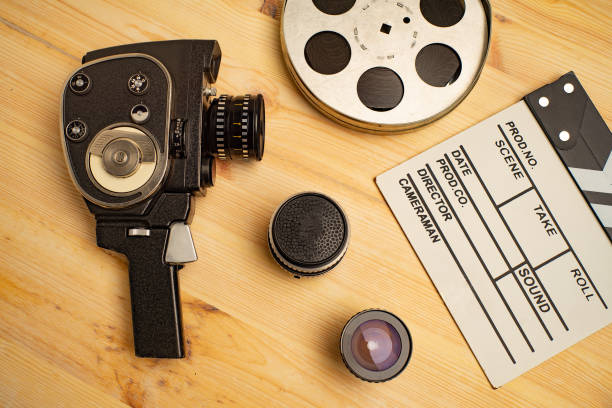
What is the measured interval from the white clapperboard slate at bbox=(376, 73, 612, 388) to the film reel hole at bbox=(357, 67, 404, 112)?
9 cm

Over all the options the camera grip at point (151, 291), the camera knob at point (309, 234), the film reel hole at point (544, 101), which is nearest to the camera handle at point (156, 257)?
the camera grip at point (151, 291)

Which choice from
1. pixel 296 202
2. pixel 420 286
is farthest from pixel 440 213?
pixel 296 202

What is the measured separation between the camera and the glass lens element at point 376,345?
1.67 feet

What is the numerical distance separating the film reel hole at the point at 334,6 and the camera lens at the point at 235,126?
174 mm

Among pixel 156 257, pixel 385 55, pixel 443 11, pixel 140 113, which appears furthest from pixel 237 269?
pixel 443 11

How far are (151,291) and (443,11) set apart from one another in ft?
1.76

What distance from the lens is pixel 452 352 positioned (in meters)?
0.57

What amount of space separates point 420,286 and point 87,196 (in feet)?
1.44

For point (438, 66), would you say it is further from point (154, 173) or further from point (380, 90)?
point (154, 173)

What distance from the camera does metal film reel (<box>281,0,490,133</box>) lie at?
57 cm

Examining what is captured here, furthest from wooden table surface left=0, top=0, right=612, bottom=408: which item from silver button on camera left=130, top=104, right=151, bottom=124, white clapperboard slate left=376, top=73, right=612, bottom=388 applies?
silver button on camera left=130, top=104, right=151, bottom=124

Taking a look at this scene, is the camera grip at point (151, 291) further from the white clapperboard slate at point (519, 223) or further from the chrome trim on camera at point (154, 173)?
the white clapperboard slate at point (519, 223)

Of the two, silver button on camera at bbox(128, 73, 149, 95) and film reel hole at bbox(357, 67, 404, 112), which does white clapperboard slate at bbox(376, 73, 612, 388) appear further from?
silver button on camera at bbox(128, 73, 149, 95)

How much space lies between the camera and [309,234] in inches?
19.8
